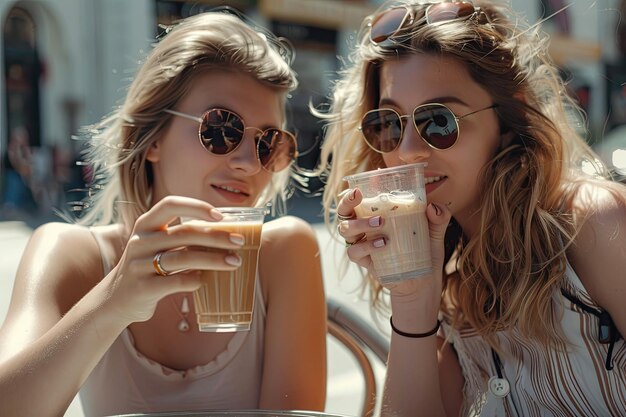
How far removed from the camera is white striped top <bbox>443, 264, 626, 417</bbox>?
188 cm

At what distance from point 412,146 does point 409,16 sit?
0.40 m

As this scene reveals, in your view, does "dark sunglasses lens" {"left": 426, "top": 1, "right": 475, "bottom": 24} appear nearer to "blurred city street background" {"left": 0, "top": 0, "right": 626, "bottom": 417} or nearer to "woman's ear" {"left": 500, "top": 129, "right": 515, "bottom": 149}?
"woman's ear" {"left": 500, "top": 129, "right": 515, "bottom": 149}

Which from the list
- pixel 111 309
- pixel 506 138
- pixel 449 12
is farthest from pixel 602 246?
pixel 111 309

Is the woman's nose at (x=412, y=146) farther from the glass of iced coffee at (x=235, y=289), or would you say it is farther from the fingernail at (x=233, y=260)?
the fingernail at (x=233, y=260)

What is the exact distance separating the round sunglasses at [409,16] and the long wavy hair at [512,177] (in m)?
0.02

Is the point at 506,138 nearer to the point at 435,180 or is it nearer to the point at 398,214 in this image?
the point at 435,180

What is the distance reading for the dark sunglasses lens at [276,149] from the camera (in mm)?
2273

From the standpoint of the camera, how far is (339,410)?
14.8 feet

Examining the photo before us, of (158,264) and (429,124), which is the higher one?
(429,124)

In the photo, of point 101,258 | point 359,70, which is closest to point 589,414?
point 359,70

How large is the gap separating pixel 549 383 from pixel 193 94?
4.29 ft

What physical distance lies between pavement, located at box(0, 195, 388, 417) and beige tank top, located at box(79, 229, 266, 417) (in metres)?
0.11

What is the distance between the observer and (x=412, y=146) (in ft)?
6.70

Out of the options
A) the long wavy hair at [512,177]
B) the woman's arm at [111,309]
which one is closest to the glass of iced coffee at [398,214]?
the long wavy hair at [512,177]
